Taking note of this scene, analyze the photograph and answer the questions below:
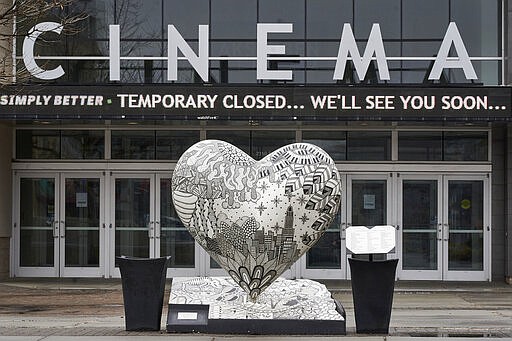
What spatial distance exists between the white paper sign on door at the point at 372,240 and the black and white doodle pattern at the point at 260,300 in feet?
2.88

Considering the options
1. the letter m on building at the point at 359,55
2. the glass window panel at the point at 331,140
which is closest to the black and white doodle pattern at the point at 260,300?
the letter m on building at the point at 359,55

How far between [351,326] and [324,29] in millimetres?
9369

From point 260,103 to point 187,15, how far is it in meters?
3.70

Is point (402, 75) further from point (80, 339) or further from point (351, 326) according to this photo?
point (80, 339)

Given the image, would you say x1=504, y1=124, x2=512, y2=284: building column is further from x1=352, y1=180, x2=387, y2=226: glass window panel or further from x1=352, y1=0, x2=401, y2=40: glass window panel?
x1=352, y1=0, x2=401, y2=40: glass window panel

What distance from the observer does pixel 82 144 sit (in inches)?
819

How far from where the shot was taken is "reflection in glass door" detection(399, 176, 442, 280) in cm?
2045

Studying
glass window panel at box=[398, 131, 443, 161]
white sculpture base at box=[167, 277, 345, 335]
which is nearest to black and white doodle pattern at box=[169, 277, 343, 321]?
white sculpture base at box=[167, 277, 345, 335]

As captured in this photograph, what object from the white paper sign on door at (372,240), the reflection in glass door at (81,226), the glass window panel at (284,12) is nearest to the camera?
the white paper sign on door at (372,240)

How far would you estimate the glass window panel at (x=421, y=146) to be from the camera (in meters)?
20.4

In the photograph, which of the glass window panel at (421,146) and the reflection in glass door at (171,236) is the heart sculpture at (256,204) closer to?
the reflection in glass door at (171,236)

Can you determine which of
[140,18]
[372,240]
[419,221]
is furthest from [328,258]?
[372,240]

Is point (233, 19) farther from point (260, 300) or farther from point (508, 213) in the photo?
point (260, 300)

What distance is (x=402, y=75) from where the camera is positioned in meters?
20.0
